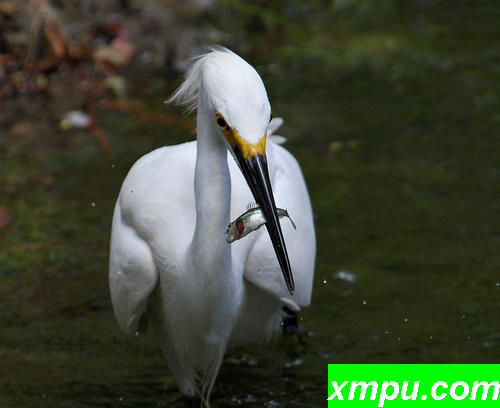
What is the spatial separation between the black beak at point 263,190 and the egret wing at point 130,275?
81 centimetres

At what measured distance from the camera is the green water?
4250 millimetres

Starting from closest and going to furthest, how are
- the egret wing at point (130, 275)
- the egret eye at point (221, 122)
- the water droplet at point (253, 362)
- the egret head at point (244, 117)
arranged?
the egret head at point (244, 117) → the egret eye at point (221, 122) → the egret wing at point (130, 275) → the water droplet at point (253, 362)

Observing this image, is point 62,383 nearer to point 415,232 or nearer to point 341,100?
point 415,232

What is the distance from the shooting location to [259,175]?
Answer: 2.88 meters

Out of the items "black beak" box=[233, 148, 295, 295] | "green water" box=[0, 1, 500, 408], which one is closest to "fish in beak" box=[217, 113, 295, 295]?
"black beak" box=[233, 148, 295, 295]

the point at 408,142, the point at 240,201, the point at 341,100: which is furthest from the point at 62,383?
the point at 341,100

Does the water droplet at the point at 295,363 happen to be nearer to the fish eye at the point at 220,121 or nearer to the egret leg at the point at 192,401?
the egret leg at the point at 192,401

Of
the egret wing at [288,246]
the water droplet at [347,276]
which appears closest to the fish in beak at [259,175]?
the egret wing at [288,246]

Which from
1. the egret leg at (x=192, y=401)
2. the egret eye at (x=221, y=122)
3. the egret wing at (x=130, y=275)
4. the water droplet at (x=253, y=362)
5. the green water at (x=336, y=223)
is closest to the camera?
the egret eye at (x=221, y=122)

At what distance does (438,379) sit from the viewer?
12.0ft

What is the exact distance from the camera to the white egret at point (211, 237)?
2930mm

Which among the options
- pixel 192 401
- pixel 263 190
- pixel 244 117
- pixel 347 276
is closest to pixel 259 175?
pixel 263 190

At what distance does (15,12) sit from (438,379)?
16.8 feet

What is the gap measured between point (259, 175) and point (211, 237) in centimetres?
42
